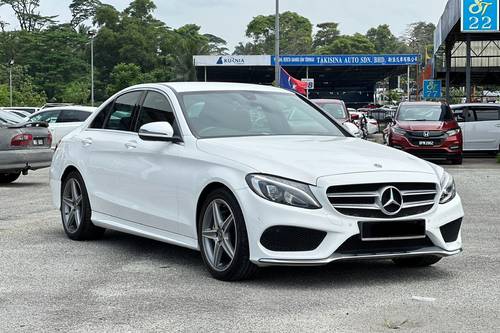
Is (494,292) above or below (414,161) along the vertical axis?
below

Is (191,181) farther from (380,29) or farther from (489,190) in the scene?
(380,29)

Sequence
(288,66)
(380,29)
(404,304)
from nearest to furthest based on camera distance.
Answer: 1. (404,304)
2. (288,66)
3. (380,29)

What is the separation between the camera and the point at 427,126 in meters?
21.7

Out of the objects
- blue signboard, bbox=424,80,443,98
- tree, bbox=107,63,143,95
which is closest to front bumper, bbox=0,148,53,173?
blue signboard, bbox=424,80,443,98

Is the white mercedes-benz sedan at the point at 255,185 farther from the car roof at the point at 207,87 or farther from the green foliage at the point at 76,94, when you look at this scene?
the green foliage at the point at 76,94

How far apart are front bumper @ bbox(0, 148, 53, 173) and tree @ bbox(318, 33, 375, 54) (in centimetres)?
13586

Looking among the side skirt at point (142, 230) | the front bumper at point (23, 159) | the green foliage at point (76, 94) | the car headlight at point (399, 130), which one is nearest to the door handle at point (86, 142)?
the side skirt at point (142, 230)

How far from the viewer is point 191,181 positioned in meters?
6.90

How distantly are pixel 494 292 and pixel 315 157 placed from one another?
1637mm

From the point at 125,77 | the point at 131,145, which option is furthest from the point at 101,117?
the point at 125,77

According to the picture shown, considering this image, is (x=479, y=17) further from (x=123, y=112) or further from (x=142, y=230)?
(x=142, y=230)

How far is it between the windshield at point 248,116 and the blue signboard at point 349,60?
62659 mm

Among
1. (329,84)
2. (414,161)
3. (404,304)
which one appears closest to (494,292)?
(404,304)

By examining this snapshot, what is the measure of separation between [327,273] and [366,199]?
917 mm
